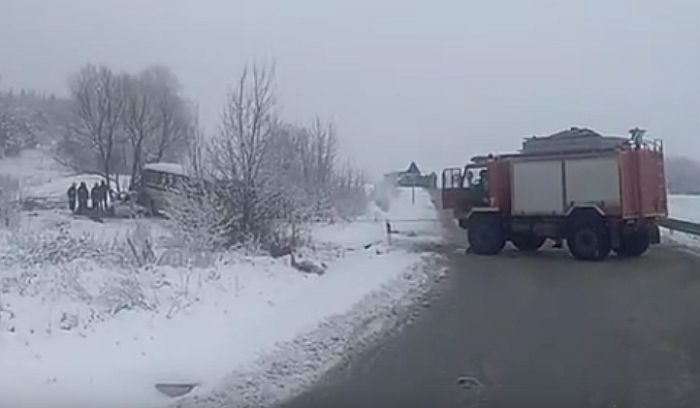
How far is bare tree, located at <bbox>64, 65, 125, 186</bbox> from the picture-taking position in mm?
69125

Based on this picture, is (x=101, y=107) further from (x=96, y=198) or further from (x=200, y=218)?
(x=200, y=218)

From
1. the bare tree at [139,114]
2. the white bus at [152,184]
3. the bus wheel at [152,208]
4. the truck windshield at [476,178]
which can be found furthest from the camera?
the bare tree at [139,114]

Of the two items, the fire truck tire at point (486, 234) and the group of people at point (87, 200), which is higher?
the group of people at point (87, 200)

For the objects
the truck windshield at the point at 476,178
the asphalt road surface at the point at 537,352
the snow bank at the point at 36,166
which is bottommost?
the asphalt road surface at the point at 537,352

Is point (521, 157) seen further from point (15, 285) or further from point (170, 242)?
point (15, 285)

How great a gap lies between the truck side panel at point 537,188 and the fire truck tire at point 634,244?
1.97 metres

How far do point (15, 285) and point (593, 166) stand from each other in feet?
56.4

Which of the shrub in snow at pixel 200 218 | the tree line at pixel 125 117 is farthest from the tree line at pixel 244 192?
the tree line at pixel 125 117

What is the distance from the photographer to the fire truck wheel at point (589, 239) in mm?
27062

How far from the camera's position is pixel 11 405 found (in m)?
8.74

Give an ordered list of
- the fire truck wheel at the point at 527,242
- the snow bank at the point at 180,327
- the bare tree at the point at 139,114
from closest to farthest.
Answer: the snow bank at the point at 180,327 < the fire truck wheel at the point at 527,242 < the bare tree at the point at 139,114

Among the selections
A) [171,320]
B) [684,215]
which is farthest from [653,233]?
[684,215]

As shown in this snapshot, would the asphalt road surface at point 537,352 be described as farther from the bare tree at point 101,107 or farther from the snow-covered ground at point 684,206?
the bare tree at point 101,107

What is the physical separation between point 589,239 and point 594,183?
1.60m
